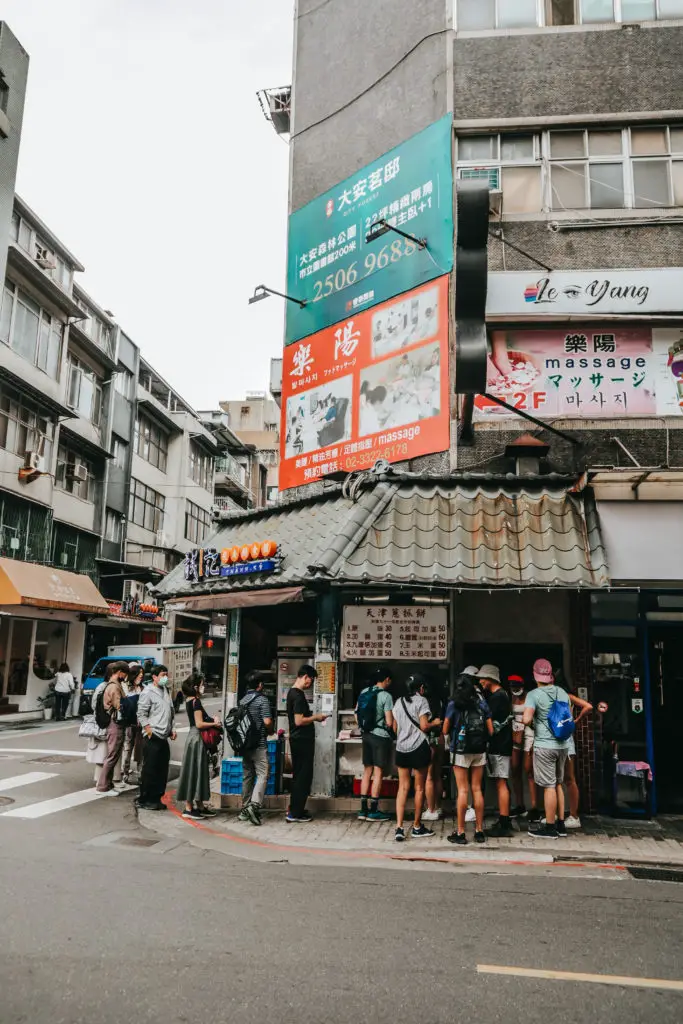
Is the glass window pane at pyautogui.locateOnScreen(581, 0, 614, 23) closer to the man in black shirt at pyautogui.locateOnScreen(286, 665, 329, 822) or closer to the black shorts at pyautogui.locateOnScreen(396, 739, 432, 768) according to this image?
the man in black shirt at pyautogui.locateOnScreen(286, 665, 329, 822)

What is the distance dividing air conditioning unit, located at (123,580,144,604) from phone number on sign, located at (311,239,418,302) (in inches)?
919

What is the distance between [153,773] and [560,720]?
5.62 m

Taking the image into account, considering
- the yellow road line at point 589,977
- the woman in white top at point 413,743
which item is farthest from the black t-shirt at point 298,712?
the yellow road line at point 589,977

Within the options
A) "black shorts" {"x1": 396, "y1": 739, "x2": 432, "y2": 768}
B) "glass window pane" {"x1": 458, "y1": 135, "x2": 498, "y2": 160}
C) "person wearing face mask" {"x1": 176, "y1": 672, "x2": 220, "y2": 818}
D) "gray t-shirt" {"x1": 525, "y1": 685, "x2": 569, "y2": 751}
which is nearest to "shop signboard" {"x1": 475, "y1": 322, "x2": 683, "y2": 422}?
"glass window pane" {"x1": 458, "y1": 135, "x2": 498, "y2": 160}

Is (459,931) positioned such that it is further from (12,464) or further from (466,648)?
(12,464)

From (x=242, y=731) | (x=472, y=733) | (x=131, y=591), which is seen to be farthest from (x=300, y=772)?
(x=131, y=591)

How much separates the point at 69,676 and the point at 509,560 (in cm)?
1876

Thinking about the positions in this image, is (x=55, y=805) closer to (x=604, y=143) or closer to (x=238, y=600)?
(x=238, y=600)

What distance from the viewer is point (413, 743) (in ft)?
30.5

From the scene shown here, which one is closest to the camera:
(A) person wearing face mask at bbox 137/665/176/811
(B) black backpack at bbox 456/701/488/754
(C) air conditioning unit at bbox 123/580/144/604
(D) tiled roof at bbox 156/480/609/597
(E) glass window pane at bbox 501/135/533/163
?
(B) black backpack at bbox 456/701/488/754

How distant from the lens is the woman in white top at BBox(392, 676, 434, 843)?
9.24 m

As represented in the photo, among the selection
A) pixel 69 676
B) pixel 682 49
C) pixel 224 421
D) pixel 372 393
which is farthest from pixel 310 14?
pixel 224 421

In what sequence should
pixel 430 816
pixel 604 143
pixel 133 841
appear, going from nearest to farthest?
pixel 133 841
pixel 430 816
pixel 604 143

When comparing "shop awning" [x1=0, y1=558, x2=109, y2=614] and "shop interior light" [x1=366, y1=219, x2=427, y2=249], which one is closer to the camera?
"shop interior light" [x1=366, y1=219, x2=427, y2=249]
